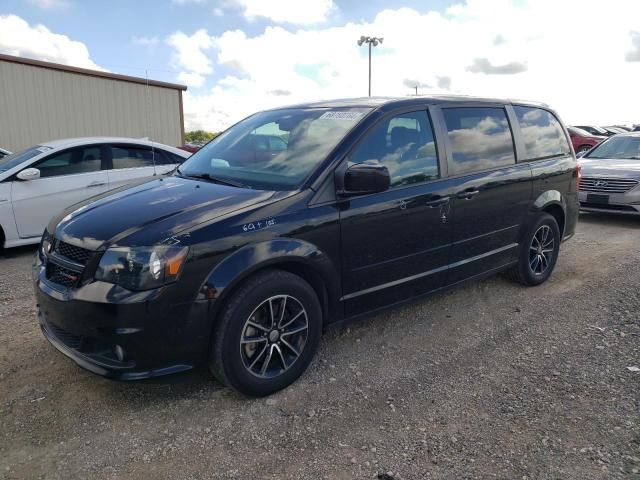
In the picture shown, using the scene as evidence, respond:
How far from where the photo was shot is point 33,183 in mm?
6496

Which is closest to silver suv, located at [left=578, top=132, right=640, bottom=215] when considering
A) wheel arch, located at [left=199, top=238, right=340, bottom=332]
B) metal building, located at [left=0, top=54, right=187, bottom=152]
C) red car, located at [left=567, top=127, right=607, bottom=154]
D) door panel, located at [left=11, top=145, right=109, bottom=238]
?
wheel arch, located at [left=199, top=238, right=340, bottom=332]

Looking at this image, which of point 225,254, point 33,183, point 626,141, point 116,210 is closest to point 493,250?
point 225,254

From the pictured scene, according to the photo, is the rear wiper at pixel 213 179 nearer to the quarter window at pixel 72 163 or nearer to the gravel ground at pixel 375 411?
the gravel ground at pixel 375 411

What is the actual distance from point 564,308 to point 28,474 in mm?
4251

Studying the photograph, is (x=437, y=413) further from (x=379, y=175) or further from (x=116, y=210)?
(x=116, y=210)

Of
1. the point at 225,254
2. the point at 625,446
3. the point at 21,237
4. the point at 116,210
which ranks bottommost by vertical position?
the point at 625,446

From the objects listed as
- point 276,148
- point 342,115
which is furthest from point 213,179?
point 342,115

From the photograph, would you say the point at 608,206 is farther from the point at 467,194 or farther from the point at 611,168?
the point at 467,194

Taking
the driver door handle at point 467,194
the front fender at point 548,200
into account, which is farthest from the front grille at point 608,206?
the driver door handle at point 467,194

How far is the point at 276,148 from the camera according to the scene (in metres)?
3.79

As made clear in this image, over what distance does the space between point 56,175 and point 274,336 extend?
16.2ft

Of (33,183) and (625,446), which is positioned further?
(33,183)

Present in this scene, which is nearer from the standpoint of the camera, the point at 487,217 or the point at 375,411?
the point at 375,411

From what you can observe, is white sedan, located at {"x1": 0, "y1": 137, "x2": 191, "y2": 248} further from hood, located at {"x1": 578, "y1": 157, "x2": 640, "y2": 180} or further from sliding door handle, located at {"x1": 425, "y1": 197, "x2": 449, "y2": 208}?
hood, located at {"x1": 578, "y1": 157, "x2": 640, "y2": 180}
